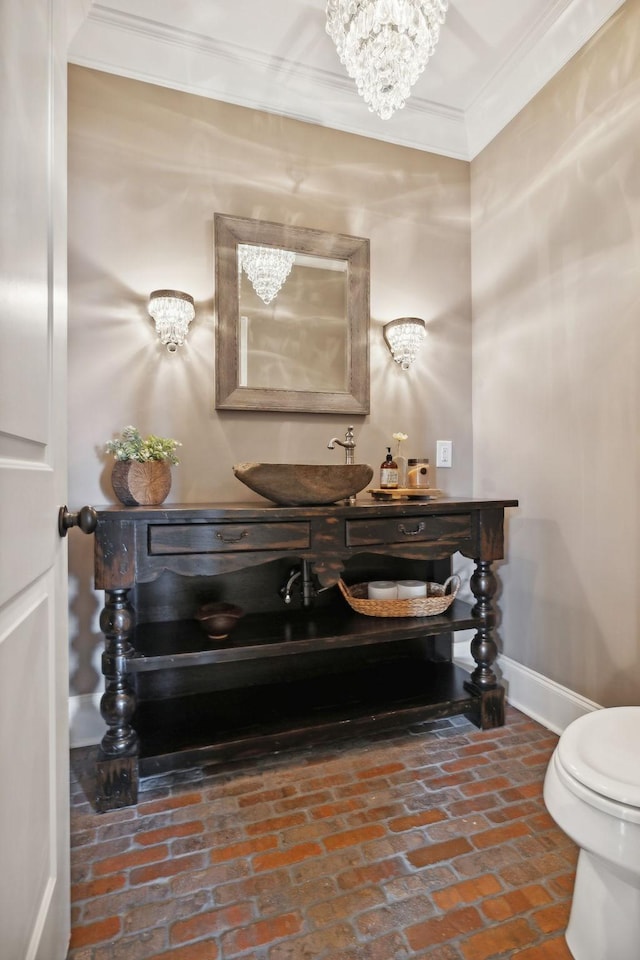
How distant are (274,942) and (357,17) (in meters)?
2.48

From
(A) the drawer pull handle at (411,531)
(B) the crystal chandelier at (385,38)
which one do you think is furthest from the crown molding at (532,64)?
(A) the drawer pull handle at (411,531)

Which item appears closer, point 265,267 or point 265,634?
point 265,634

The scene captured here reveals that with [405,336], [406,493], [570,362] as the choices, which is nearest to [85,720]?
[406,493]

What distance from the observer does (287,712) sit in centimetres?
171

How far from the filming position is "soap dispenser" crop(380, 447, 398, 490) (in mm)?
1971

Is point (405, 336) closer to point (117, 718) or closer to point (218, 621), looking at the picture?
point (218, 621)

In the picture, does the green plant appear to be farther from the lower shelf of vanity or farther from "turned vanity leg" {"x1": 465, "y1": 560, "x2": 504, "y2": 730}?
"turned vanity leg" {"x1": 465, "y1": 560, "x2": 504, "y2": 730}

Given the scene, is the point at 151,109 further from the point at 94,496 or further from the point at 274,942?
the point at 274,942

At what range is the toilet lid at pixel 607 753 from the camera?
872mm

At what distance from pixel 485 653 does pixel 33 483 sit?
172 centimetres

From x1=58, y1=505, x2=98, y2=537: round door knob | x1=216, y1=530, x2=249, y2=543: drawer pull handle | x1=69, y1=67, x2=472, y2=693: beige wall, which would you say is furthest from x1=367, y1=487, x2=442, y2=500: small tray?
x1=58, y1=505, x2=98, y2=537: round door knob

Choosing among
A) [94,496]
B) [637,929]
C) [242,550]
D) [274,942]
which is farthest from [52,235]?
[637,929]

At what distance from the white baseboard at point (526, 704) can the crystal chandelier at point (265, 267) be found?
1767 millimetres

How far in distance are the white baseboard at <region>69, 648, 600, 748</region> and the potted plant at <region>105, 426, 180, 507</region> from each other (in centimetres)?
81
